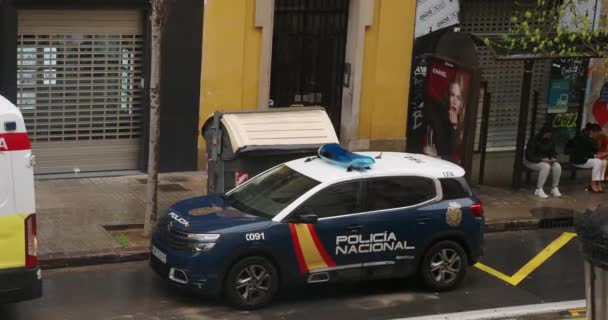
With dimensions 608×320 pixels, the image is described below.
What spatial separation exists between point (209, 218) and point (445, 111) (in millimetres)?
6825

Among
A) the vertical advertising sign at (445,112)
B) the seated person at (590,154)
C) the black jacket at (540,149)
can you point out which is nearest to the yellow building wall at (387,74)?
the vertical advertising sign at (445,112)

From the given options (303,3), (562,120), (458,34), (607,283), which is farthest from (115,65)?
(607,283)

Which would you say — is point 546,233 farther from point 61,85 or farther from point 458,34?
point 61,85

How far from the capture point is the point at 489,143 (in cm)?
2017

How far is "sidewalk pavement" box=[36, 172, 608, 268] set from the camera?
1330cm

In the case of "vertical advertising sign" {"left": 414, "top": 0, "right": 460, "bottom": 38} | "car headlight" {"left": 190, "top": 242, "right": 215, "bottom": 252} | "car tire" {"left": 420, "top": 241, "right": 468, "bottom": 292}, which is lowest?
"car tire" {"left": 420, "top": 241, "right": 468, "bottom": 292}

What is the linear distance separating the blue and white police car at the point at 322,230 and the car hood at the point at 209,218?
11 mm

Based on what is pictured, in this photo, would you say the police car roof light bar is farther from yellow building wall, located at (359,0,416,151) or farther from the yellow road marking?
yellow building wall, located at (359,0,416,151)

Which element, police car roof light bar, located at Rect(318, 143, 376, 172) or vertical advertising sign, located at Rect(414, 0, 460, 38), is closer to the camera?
police car roof light bar, located at Rect(318, 143, 376, 172)

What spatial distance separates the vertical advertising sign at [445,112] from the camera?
667 inches

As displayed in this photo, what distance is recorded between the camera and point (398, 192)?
40.3 ft

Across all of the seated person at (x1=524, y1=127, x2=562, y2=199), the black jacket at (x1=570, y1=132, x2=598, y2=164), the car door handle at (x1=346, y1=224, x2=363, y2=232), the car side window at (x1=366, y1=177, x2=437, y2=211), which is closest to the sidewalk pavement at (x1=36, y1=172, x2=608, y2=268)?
the seated person at (x1=524, y1=127, x2=562, y2=199)

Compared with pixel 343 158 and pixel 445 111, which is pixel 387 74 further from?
pixel 343 158

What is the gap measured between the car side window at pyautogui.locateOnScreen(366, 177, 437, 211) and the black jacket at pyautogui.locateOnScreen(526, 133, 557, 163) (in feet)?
20.3
